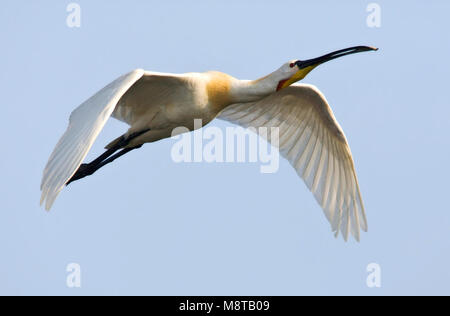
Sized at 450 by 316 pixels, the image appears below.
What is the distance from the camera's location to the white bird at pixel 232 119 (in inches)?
442

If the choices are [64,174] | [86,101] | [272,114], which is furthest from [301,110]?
[64,174]

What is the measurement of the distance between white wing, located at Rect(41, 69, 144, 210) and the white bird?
0.03 feet

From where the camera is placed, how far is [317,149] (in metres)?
15.4

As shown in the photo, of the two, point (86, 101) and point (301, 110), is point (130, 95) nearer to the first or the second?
point (86, 101)

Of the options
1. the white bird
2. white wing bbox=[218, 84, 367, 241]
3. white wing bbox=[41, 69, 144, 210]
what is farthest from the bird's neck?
white wing bbox=[41, 69, 144, 210]

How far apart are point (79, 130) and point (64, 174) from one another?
2.21 ft

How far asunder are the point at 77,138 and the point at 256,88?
3104mm

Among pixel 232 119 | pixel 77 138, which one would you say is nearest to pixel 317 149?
pixel 232 119

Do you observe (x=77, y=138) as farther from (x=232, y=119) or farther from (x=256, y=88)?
(x=232, y=119)

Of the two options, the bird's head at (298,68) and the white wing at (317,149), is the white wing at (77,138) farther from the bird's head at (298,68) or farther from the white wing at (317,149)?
the white wing at (317,149)

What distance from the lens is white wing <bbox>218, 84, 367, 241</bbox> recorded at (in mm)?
15016

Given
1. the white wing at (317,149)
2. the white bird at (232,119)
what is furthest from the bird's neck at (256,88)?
the white wing at (317,149)

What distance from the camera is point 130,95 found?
44.2 feet

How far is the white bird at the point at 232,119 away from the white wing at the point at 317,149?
1 cm
